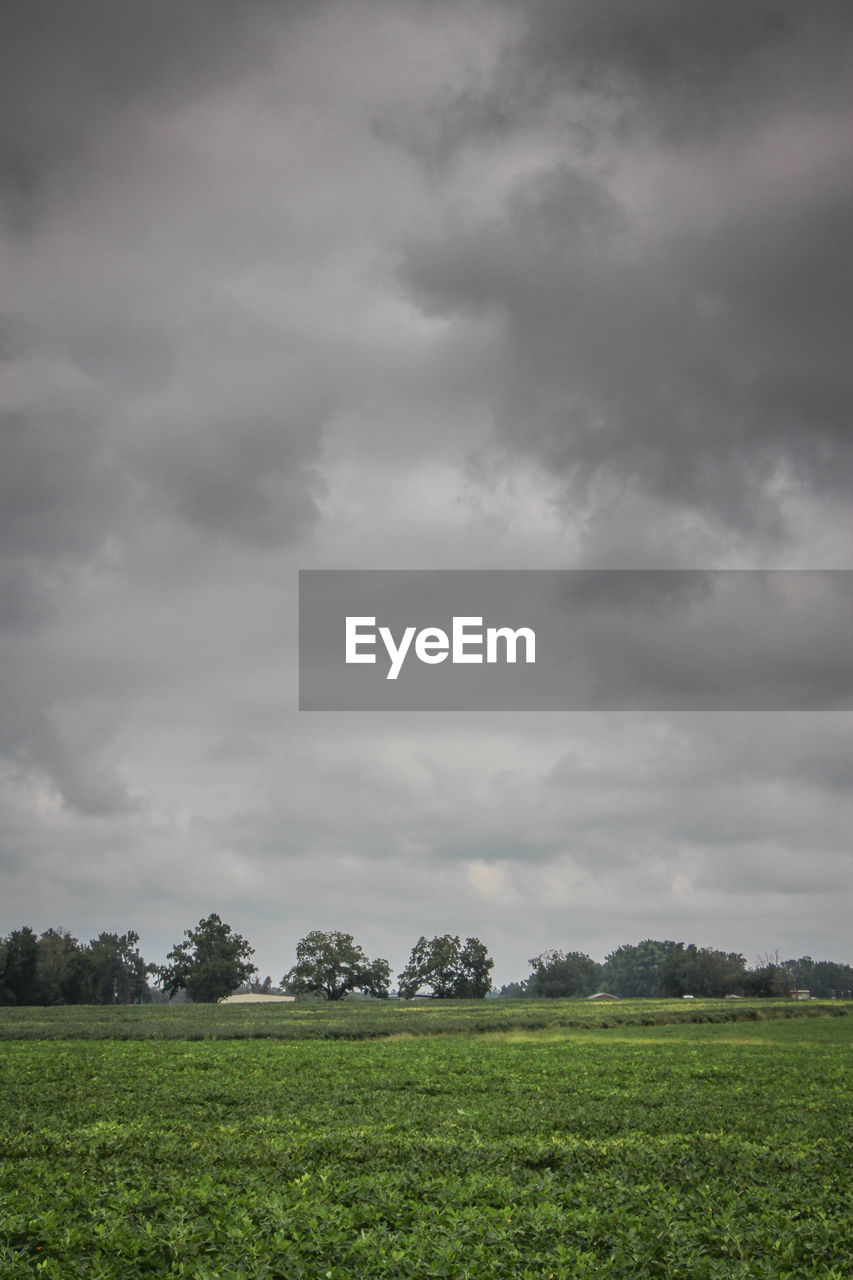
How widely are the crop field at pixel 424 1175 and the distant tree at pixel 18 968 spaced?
118m

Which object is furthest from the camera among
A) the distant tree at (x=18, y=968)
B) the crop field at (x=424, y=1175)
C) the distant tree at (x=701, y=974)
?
the distant tree at (x=701, y=974)

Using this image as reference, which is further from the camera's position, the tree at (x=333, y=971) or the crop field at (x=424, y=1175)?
the tree at (x=333, y=971)

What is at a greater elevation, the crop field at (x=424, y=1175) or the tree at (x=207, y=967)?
the crop field at (x=424, y=1175)

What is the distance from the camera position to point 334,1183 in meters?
14.1

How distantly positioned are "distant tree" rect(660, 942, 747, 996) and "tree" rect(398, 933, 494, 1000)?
40.9m

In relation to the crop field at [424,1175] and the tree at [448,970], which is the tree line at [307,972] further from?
the crop field at [424,1175]

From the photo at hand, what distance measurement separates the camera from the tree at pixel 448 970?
541ft

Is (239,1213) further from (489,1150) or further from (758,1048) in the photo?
(758,1048)

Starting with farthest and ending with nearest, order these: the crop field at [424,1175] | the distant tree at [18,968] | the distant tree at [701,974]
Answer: the distant tree at [701,974]
the distant tree at [18,968]
the crop field at [424,1175]

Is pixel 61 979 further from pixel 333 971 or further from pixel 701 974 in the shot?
pixel 701 974

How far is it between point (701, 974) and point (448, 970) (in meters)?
53.0

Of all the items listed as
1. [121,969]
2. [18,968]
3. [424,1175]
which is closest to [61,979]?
[18,968]

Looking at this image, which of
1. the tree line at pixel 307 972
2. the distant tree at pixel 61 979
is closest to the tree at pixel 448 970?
the tree line at pixel 307 972

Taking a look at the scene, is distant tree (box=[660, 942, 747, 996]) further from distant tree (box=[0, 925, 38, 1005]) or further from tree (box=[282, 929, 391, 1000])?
distant tree (box=[0, 925, 38, 1005])
